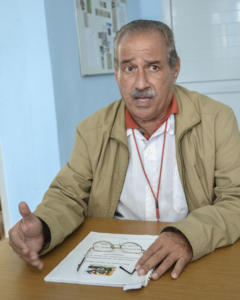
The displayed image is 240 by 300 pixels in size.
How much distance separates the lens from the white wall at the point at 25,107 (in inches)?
Result: 102

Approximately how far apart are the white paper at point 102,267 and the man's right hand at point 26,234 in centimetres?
11

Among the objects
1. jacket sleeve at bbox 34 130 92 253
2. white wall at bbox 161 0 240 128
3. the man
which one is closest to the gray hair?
the man

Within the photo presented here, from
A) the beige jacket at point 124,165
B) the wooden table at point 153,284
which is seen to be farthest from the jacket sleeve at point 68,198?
the wooden table at point 153,284

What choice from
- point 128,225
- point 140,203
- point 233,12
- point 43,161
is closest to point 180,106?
point 140,203

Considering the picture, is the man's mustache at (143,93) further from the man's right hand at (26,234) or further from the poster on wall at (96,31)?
the poster on wall at (96,31)

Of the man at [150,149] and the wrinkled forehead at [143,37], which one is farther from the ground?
the wrinkled forehead at [143,37]

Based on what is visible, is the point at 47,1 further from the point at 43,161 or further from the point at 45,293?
the point at 45,293

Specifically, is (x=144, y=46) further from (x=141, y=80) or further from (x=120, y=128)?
(x=120, y=128)

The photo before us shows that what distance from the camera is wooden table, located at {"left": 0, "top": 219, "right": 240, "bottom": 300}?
880 millimetres

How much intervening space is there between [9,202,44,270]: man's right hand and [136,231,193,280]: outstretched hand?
1.08 ft

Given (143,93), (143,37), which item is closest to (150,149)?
(143,93)

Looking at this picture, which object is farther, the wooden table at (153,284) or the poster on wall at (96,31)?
the poster on wall at (96,31)

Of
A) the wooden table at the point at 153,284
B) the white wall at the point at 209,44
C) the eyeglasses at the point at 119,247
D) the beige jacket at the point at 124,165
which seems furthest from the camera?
the white wall at the point at 209,44

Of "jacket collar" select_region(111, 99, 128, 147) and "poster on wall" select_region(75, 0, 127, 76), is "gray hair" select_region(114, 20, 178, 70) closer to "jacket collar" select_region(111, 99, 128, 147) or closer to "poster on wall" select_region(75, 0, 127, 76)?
"jacket collar" select_region(111, 99, 128, 147)
